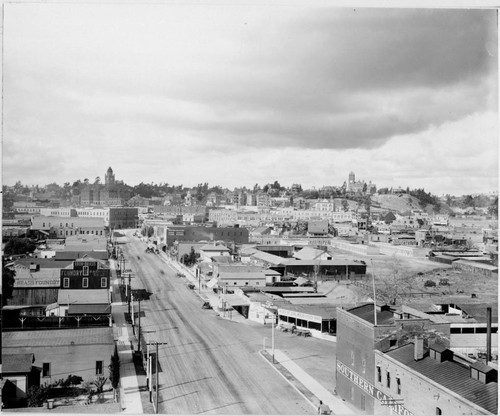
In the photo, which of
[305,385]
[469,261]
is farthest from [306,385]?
[469,261]

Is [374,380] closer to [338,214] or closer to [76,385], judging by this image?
[76,385]

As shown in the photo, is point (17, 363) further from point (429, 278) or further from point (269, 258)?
point (429, 278)

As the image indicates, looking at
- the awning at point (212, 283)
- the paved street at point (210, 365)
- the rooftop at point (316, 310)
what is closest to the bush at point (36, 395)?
the paved street at point (210, 365)

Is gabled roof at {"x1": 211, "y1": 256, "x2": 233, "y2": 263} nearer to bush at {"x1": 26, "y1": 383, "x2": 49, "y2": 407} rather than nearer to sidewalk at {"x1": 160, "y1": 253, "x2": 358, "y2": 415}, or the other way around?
sidewalk at {"x1": 160, "y1": 253, "x2": 358, "y2": 415}

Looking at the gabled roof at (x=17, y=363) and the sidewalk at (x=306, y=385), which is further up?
the gabled roof at (x=17, y=363)

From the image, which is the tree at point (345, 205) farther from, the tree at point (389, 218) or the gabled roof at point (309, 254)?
the gabled roof at point (309, 254)

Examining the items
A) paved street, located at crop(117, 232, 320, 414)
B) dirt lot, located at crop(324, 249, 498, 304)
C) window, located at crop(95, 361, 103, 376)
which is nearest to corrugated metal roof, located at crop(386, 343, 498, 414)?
paved street, located at crop(117, 232, 320, 414)
